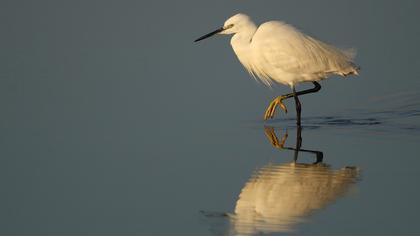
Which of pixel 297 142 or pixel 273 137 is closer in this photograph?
pixel 297 142

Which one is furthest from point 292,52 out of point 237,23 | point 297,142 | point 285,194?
point 285,194

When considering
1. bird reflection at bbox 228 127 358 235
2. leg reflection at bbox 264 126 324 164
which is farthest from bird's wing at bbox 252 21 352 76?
bird reflection at bbox 228 127 358 235

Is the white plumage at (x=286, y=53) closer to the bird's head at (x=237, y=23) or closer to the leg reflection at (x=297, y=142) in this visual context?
the bird's head at (x=237, y=23)

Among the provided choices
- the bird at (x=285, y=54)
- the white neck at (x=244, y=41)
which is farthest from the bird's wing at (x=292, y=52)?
the white neck at (x=244, y=41)

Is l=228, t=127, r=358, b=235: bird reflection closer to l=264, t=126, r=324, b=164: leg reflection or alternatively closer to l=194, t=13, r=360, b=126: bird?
l=264, t=126, r=324, b=164: leg reflection

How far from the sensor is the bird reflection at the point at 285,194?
20.8ft

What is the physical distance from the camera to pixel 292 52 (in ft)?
36.2

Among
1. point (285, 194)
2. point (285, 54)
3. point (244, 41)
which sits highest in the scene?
point (244, 41)

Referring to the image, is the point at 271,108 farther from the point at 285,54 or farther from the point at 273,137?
the point at 273,137

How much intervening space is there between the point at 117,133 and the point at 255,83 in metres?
3.94

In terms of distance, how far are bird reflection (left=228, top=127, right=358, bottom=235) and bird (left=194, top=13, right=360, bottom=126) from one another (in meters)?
2.62

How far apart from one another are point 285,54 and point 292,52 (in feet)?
0.32

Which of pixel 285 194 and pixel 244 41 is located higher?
pixel 244 41

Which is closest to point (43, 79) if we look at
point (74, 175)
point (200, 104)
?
point (200, 104)
